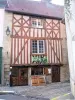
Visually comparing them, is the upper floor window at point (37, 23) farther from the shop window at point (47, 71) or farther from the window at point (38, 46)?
the shop window at point (47, 71)

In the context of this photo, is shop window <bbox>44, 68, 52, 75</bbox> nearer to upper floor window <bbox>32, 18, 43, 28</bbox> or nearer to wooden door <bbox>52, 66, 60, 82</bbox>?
wooden door <bbox>52, 66, 60, 82</bbox>

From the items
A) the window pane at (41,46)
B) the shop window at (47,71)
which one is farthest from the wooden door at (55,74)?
the window pane at (41,46)

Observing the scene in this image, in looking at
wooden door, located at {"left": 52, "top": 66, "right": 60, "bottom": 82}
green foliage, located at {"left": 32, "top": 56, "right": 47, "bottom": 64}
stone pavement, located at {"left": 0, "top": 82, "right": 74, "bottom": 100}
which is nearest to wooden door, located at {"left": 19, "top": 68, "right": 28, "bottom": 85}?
green foliage, located at {"left": 32, "top": 56, "right": 47, "bottom": 64}

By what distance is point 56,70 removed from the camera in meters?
21.0

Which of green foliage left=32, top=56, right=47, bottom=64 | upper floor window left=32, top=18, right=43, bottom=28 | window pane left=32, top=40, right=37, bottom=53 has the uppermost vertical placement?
upper floor window left=32, top=18, right=43, bottom=28

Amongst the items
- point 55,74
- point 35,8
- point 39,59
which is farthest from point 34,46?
point 35,8

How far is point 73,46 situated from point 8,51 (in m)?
9.99

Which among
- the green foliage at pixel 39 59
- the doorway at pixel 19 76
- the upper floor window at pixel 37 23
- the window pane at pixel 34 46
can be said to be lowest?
the doorway at pixel 19 76

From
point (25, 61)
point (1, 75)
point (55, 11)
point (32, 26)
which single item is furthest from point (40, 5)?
point (1, 75)

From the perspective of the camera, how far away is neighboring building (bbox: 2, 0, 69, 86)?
19.3 metres

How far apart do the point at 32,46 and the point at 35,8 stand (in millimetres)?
3791

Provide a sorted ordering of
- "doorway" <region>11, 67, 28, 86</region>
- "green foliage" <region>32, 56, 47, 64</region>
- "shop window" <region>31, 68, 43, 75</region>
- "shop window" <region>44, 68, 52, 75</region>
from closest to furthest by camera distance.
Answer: "doorway" <region>11, 67, 28, 86</region>
"green foliage" <region>32, 56, 47, 64</region>
"shop window" <region>31, 68, 43, 75</region>
"shop window" <region>44, 68, 52, 75</region>

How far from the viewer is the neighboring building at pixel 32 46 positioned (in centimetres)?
1928

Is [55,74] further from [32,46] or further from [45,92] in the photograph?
[45,92]
